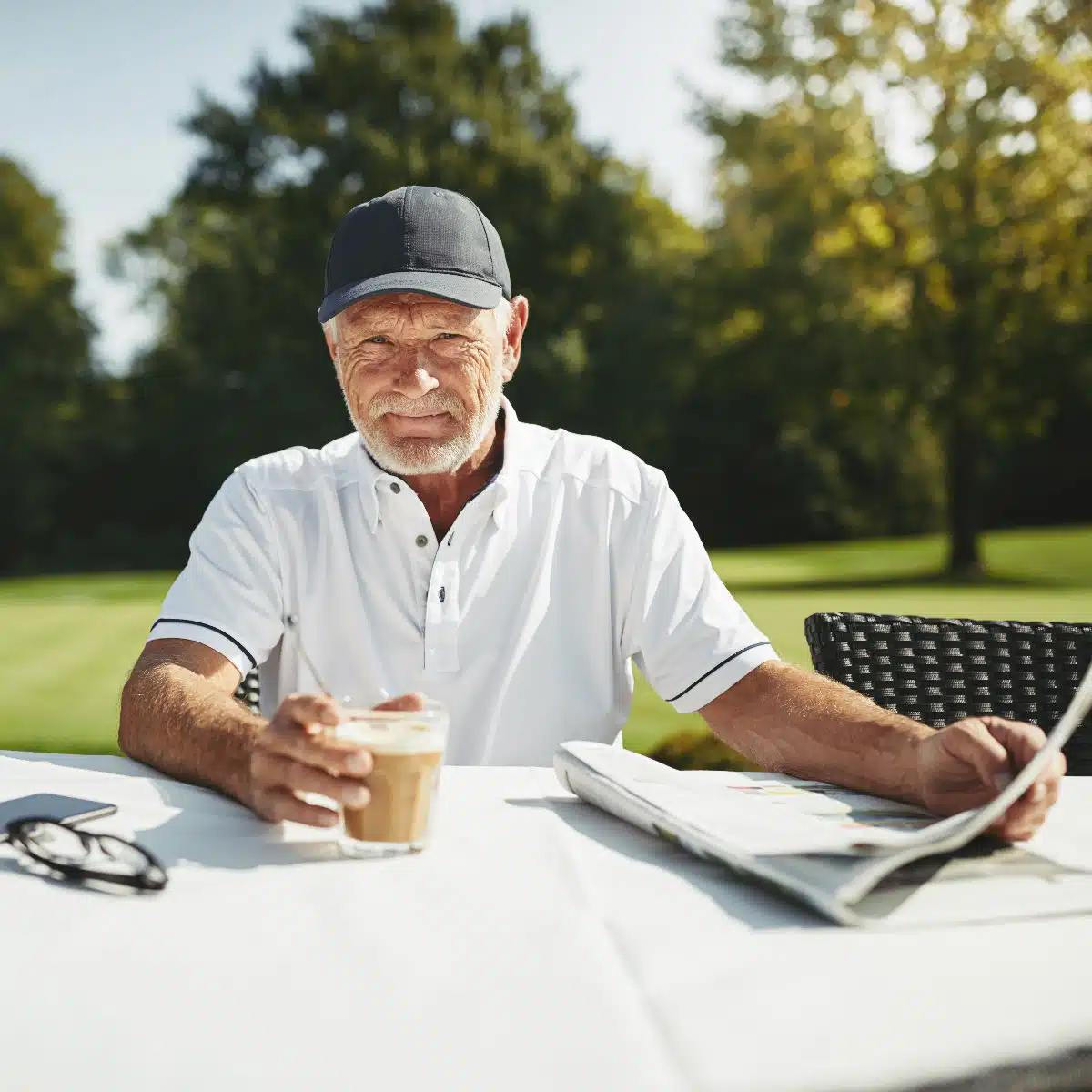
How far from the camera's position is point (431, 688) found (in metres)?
1.91

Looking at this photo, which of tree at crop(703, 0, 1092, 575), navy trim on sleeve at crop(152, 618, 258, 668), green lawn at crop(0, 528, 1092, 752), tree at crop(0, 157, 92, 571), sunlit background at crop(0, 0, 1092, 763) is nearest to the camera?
navy trim on sleeve at crop(152, 618, 258, 668)

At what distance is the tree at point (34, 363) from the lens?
2283cm

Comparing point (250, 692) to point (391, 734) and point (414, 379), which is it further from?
point (391, 734)

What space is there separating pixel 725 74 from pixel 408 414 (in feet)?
54.9

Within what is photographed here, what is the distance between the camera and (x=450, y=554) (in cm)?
195

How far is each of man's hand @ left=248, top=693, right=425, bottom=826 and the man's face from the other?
35.9 inches

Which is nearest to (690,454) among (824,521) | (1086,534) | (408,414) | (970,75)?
(824,521)

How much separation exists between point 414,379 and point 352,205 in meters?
23.0

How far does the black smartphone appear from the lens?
1068 millimetres

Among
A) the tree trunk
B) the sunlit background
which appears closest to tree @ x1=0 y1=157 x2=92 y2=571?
the sunlit background

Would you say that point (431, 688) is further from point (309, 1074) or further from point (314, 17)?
point (314, 17)

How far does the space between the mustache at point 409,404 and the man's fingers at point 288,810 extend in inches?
37.6

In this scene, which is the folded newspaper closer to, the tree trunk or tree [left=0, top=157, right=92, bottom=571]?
the tree trunk

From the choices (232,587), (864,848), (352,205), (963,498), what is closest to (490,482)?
(232,587)
